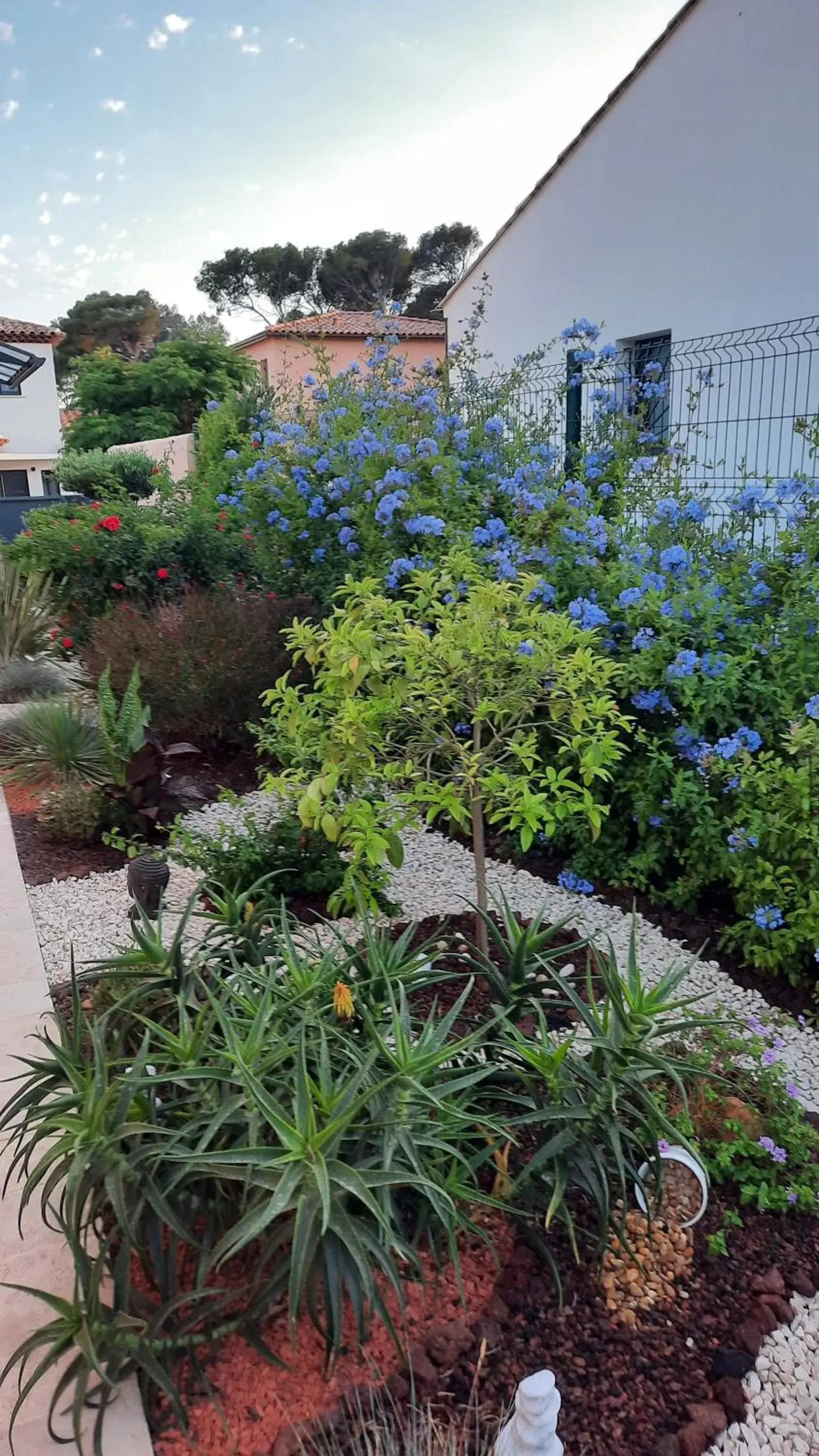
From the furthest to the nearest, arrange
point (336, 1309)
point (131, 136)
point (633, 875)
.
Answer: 1. point (131, 136)
2. point (633, 875)
3. point (336, 1309)

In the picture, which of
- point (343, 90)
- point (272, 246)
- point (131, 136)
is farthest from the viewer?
point (272, 246)

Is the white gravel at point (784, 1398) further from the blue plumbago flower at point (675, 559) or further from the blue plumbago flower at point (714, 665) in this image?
the blue plumbago flower at point (675, 559)

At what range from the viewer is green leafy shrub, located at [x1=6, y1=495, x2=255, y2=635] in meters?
7.81

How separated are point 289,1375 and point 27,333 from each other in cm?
3139

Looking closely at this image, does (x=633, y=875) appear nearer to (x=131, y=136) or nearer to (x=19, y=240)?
(x=131, y=136)

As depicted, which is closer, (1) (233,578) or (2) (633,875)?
(2) (633,875)

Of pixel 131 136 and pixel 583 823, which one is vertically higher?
pixel 131 136

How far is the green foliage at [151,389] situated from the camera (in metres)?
26.1

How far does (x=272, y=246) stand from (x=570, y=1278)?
42597mm

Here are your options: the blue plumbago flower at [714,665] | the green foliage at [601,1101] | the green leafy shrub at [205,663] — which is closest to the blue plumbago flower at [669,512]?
the blue plumbago flower at [714,665]

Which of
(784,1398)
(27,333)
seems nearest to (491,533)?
(784,1398)

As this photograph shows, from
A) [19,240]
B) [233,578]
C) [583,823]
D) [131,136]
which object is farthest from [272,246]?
[583,823]

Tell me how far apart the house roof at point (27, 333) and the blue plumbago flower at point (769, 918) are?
29836mm

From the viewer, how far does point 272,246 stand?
39219 millimetres
